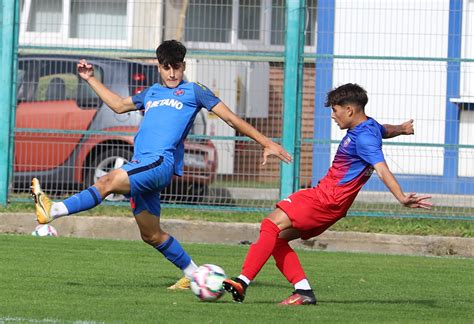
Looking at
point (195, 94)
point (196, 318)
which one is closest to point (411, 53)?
point (195, 94)

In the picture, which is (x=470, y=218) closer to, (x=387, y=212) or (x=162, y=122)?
(x=387, y=212)

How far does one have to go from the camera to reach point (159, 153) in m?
9.06

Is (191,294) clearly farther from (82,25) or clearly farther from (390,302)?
(82,25)

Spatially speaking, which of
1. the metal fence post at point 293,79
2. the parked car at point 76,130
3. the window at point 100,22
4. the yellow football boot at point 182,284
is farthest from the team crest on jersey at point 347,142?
the window at point 100,22

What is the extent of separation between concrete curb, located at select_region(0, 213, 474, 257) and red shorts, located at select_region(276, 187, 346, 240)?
18.3 ft

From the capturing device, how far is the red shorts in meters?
8.71

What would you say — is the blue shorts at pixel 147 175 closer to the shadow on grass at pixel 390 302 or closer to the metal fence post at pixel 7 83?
the shadow on grass at pixel 390 302

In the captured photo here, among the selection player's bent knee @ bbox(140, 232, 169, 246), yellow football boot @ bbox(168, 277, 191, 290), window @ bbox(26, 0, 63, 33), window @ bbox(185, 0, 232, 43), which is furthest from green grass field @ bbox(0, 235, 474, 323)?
window @ bbox(26, 0, 63, 33)

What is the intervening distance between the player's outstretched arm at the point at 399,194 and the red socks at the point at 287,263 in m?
0.92

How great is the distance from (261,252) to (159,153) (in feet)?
3.67

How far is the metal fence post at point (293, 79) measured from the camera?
14984 mm

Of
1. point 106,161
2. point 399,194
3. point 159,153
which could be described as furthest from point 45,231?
point 399,194

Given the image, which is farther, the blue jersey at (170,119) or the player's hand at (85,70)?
the player's hand at (85,70)

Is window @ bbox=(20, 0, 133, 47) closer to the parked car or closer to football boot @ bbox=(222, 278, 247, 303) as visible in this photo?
the parked car
